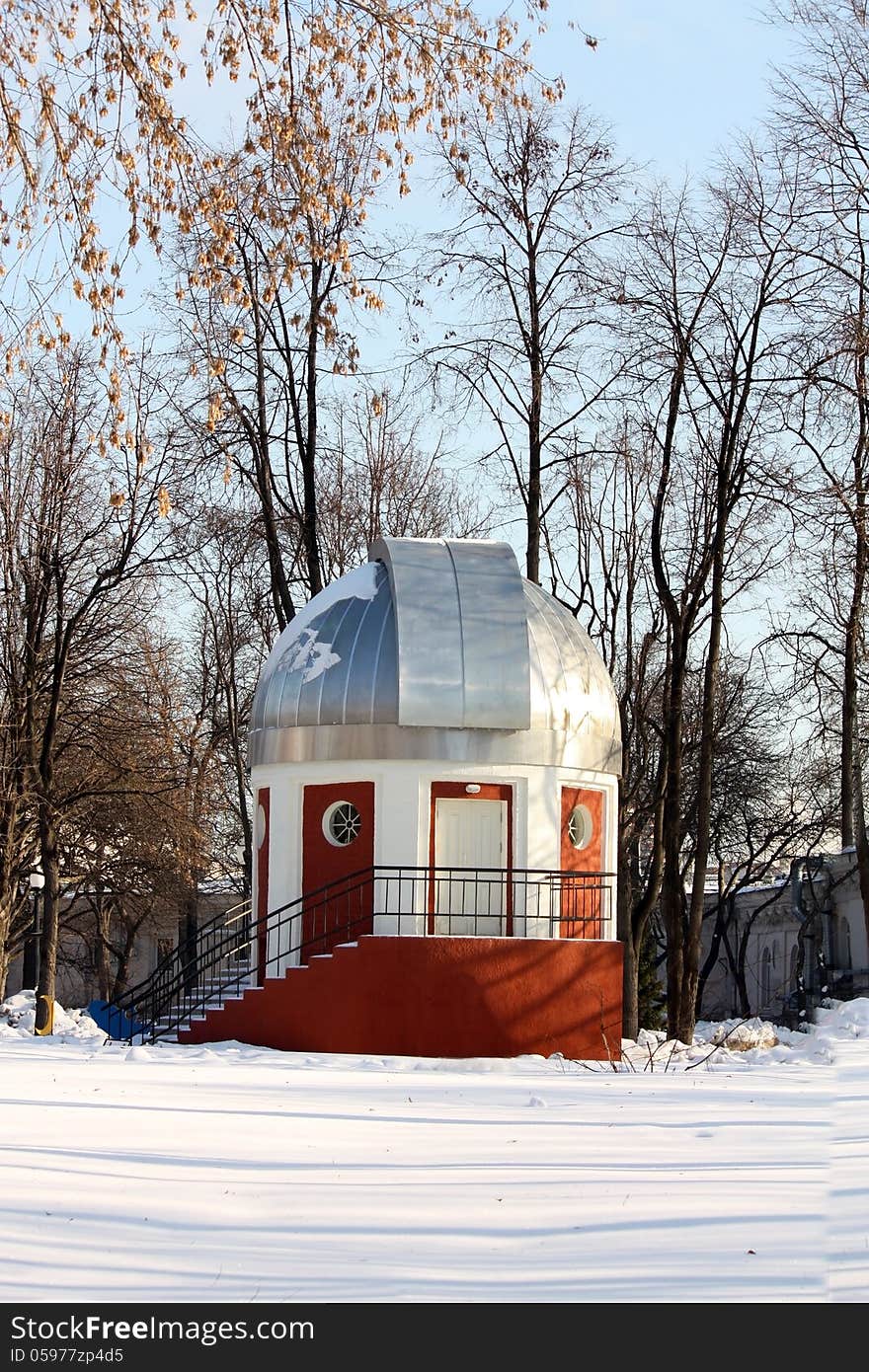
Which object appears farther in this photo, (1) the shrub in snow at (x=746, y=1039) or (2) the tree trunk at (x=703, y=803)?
(2) the tree trunk at (x=703, y=803)

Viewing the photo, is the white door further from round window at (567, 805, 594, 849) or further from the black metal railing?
round window at (567, 805, 594, 849)

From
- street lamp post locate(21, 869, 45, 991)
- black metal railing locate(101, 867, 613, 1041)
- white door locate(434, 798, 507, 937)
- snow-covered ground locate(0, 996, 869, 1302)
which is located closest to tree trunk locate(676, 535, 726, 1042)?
black metal railing locate(101, 867, 613, 1041)

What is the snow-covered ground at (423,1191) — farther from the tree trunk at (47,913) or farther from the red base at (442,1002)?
the tree trunk at (47,913)

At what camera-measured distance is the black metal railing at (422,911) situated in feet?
67.2

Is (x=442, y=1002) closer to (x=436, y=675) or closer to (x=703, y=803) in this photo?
(x=436, y=675)

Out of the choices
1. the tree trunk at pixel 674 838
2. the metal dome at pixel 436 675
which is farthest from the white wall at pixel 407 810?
the tree trunk at pixel 674 838

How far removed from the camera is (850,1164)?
8.03 metres

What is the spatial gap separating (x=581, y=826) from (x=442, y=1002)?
13.0ft

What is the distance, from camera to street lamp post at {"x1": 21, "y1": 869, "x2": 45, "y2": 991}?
31.6 meters

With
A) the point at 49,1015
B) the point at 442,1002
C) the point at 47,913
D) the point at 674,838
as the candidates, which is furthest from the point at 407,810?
the point at 47,913

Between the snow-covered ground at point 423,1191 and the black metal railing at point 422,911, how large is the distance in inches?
280
